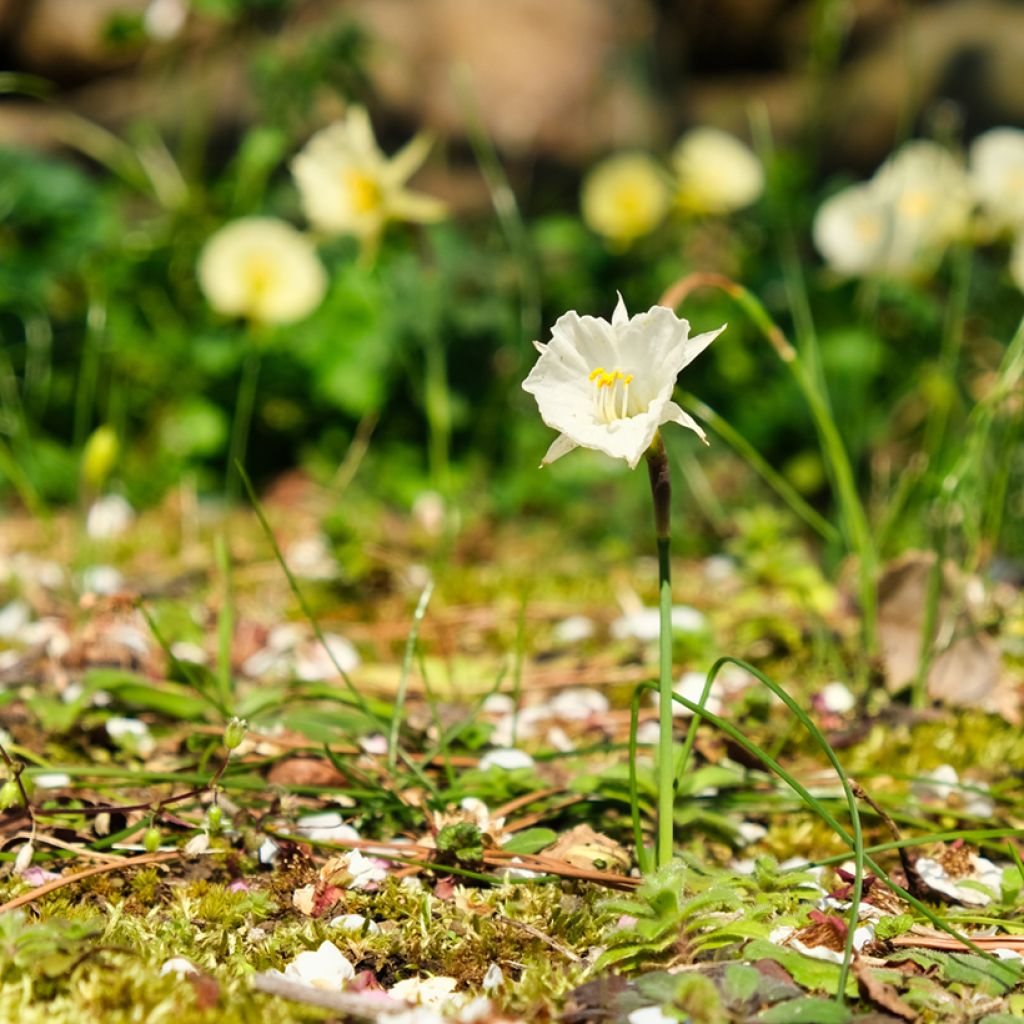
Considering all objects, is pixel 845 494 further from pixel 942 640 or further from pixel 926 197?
pixel 926 197

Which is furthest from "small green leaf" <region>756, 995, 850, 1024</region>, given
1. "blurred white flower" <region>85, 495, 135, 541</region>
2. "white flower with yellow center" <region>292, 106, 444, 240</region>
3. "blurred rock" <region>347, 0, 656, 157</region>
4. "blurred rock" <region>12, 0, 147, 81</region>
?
"blurred rock" <region>12, 0, 147, 81</region>

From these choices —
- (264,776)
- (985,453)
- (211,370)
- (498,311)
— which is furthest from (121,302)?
(985,453)

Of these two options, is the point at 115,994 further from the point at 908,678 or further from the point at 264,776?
the point at 908,678

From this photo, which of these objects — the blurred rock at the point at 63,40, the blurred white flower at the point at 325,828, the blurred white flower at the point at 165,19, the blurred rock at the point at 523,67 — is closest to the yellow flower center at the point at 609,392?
the blurred white flower at the point at 325,828

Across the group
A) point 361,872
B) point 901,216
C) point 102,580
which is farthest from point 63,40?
point 361,872

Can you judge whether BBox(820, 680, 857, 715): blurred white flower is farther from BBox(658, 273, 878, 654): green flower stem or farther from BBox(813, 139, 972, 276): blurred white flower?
BBox(813, 139, 972, 276): blurred white flower

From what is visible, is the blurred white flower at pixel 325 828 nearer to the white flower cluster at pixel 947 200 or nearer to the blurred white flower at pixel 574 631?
the blurred white flower at pixel 574 631
